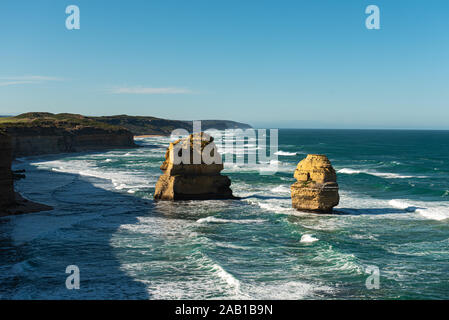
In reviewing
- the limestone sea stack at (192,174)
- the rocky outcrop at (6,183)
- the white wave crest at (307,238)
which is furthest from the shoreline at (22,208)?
the white wave crest at (307,238)

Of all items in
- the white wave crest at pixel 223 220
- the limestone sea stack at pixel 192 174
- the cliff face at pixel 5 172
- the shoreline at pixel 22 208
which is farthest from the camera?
the limestone sea stack at pixel 192 174

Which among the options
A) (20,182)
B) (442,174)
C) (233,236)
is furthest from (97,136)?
(233,236)

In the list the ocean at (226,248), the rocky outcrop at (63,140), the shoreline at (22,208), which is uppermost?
the rocky outcrop at (63,140)

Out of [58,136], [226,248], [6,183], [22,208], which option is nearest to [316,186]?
[226,248]

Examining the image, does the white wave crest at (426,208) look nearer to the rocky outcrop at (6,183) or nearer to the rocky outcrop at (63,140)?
the rocky outcrop at (6,183)

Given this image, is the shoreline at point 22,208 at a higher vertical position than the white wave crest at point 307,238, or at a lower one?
higher

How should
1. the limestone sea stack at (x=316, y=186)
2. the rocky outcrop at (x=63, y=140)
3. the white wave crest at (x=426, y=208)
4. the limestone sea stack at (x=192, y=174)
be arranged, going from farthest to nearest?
1. the rocky outcrop at (x=63, y=140)
2. the limestone sea stack at (x=192, y=174)
3. the white wave crest at (x=426, y=208)
4. the limestone sea stack at (x=316, y=186)

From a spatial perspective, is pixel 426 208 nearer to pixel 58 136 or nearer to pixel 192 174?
pixel 192 174

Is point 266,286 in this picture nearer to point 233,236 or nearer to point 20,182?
point 233,236
